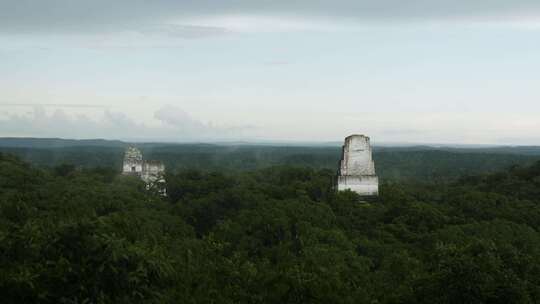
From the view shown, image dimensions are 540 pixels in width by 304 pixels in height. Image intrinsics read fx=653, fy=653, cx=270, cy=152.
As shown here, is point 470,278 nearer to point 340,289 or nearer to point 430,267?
point 430,267

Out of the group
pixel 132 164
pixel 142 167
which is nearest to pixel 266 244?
pixel 142 167

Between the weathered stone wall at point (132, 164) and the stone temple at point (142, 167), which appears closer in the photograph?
the stone temple at point (142, 167)

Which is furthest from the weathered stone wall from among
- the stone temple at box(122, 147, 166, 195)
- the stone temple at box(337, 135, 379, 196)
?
the stone temple at box(337, 135, 379, 196)

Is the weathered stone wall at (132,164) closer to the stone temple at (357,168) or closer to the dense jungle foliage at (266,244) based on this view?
the dense jungle foliage at (266,244)

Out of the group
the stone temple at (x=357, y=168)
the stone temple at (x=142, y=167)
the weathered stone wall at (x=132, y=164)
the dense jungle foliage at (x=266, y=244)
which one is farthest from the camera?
the weathered stone wall at (x=132, y=164)

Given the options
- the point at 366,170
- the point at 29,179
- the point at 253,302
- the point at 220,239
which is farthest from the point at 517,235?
the point at 29,179

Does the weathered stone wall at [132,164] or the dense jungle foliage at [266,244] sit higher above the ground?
the weathered stone wall at [132,164]

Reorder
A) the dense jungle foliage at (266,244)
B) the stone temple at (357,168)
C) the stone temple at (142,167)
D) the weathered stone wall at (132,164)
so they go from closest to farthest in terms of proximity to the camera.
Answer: the dense jungle foliage at (266,244) → the stone temple at (357,168) → the stone temple at (142,167) → the weathered stone wall at (132,164)

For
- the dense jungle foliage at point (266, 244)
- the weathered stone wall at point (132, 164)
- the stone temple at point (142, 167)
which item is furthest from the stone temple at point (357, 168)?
the weathered stone wall at point (132, 164)
